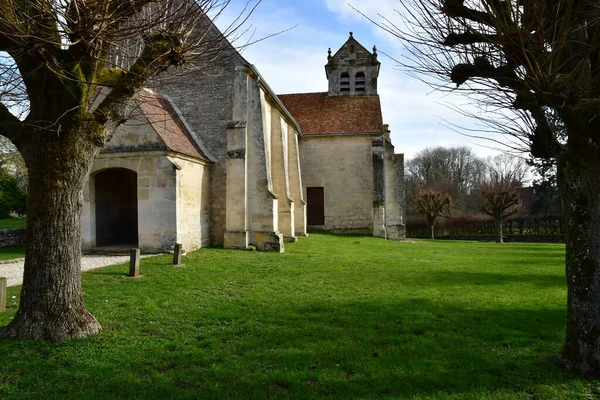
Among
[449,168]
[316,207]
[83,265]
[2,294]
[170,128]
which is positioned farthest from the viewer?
[449,168]

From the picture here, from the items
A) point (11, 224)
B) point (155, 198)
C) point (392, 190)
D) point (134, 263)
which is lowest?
point (134, 263)

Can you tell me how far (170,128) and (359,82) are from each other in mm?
16941

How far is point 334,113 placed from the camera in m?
24.4

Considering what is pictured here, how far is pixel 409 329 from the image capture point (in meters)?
5.45

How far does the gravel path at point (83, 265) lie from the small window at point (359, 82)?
1983 cm

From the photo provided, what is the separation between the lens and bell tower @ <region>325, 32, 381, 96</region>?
87.7ft


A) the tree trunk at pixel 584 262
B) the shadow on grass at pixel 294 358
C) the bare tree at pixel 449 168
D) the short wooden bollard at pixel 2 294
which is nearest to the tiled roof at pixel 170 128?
the short wooden bollard at pixel 2 294

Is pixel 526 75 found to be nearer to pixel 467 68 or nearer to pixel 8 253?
pixel 467 68

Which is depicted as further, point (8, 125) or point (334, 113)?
point (334, 113)

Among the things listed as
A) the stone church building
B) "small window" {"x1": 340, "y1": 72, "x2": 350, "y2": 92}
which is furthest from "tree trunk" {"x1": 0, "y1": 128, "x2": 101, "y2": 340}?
"small window" {"x1": 340, "y1": 72, "x2": 350, "y2": 92}

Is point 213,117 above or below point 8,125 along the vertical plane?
above

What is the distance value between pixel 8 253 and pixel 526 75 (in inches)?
576

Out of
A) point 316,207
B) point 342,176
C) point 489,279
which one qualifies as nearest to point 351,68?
point 342,176

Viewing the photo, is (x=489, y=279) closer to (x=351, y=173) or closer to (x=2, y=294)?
(x=2, y=294)
